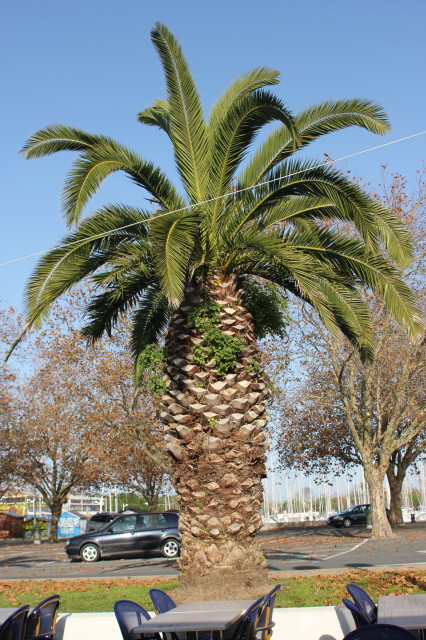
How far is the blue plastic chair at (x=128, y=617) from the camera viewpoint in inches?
233

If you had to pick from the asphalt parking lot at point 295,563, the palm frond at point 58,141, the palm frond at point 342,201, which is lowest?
the asphalt parking lot at point 295,563

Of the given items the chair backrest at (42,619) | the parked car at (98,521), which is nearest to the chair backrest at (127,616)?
the chair backrest at (42,619)

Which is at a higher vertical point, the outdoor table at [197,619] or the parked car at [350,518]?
the outdoor table at [197,619]

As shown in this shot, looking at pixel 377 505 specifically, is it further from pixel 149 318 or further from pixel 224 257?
pixel 224 257

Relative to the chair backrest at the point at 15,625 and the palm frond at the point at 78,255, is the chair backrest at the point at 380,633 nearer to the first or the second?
the chair backrest at the point at 15,625

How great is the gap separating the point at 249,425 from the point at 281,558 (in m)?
9.11

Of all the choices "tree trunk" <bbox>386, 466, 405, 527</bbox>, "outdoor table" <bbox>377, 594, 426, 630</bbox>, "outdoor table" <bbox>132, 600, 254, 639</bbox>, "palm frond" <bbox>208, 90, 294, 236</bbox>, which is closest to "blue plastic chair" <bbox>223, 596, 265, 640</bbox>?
"outdoor table" <bbox>132, 600, 254, 639</bbox>

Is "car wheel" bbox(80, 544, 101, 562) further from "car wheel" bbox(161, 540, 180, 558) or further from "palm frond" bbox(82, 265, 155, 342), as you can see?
"palm frond" bbox(82, 265, 155, 342)

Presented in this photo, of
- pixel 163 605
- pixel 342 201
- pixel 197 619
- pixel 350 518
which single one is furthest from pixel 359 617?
pixel 350 518

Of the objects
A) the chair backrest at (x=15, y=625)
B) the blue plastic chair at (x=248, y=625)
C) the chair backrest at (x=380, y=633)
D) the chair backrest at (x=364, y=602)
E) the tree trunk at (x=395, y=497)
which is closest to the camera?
the chair backrest at (x=380, y=633)

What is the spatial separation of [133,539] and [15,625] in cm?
1619

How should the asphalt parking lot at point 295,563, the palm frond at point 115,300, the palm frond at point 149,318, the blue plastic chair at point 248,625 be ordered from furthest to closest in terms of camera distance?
the asphalt parking lot at point 295,563, the palm frond at point 149,318, the palm frond at point 115,300, the blue plastic chair at point 248,625

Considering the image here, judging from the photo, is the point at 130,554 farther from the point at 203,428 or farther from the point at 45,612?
the point at 45,612

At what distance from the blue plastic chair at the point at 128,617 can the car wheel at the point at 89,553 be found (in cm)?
1634
